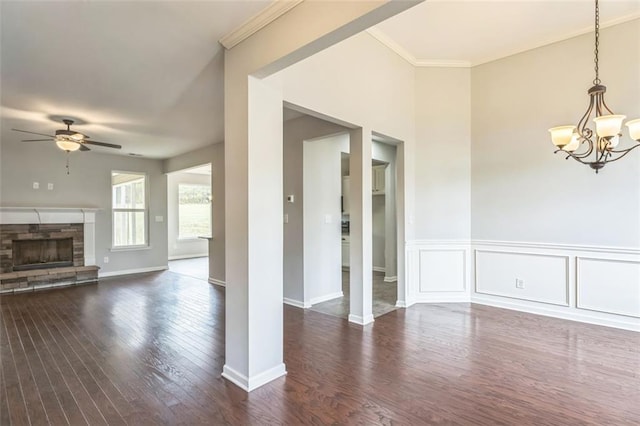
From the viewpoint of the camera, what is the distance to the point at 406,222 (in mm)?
4402

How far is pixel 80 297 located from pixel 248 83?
4783 mm

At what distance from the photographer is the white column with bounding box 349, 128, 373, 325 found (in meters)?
3.70

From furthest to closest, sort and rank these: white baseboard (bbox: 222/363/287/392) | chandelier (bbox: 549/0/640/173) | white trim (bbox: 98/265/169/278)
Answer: white trim (bbox: 98/265/169/278) → chandelier (bbox: 549/0/640/173) → white baseboard (bbox: 222/363/287/392)

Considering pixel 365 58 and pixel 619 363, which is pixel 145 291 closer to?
pixel 365 58

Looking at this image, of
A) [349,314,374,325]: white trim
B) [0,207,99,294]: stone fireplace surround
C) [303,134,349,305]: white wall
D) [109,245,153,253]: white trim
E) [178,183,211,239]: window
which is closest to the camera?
[349,314,374,325]: white trim

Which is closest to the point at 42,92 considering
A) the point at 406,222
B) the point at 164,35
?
the point at 164,35

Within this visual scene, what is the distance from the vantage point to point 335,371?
2568 mm

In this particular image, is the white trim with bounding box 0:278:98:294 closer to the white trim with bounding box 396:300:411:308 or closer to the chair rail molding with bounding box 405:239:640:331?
the white trim with bounding box 396:300:411:308

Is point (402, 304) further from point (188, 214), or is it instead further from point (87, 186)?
point (188, 214)

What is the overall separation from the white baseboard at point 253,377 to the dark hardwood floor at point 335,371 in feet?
0.19

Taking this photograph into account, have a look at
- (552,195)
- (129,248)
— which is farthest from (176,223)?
(552,195)

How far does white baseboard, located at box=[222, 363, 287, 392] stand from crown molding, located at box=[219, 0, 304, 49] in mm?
2502

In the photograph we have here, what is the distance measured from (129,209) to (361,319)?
19.7 feet

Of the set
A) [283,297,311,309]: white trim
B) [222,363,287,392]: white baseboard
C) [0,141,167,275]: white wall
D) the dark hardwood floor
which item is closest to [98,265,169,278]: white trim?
[0,141,167,275]: white wall
